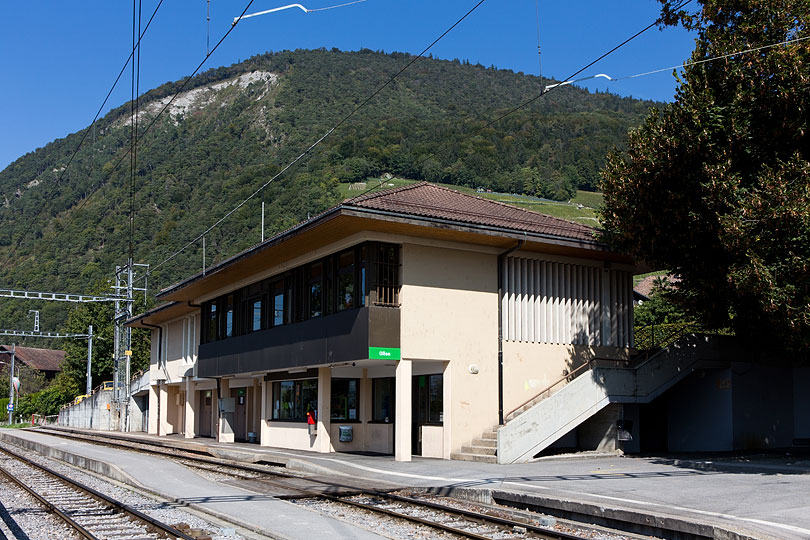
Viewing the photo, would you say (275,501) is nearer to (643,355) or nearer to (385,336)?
(385,336)

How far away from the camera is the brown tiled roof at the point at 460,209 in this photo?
Result: 22.4m

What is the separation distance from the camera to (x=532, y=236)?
2352 cm

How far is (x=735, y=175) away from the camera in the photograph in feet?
62.1

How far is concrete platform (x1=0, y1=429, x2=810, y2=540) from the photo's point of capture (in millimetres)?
11367

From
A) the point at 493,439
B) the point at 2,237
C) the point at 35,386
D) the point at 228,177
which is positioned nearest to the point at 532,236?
the point at 493,439

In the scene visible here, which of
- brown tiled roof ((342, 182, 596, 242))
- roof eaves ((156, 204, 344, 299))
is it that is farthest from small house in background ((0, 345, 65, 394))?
brown tiled roof ((342, 182, 596, 242))

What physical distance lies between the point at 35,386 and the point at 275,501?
82.2 metres

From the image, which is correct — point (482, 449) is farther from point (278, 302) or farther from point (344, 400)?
point (278, 302)

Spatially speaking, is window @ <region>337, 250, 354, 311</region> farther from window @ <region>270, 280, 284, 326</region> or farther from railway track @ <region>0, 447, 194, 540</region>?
railway track @ <region>0, 447, 194, 540</region>

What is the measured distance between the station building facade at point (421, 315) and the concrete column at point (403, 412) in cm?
3

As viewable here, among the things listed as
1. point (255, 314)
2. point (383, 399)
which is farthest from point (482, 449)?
point (255, 314)

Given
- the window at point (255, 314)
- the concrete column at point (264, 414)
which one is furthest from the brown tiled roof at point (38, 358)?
the window at point (255, 314)

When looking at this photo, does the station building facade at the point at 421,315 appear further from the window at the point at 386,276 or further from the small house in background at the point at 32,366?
the small house in background at the point at 32,366

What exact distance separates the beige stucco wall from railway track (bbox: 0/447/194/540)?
894 centimetres
